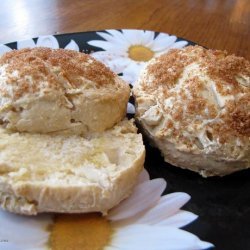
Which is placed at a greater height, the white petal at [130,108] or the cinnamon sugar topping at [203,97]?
the cinnamon sugar topping at [203,97]

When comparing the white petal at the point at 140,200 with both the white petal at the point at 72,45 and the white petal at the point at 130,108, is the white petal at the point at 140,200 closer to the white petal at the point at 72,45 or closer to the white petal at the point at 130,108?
the white petal at the point at 130,108

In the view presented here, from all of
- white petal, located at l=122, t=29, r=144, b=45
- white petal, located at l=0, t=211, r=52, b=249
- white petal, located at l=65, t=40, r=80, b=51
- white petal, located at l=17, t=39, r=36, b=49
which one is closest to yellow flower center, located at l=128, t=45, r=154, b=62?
white petal, located at l=122, t=29, r=144, b=45

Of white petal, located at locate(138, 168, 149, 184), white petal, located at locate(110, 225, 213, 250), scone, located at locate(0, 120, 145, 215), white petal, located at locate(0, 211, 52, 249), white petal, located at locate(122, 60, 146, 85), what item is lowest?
white petal, located at locate(0, 211, 52, 249)

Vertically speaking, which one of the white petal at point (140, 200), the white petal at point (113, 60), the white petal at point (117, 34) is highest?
the white petal at point (117, 34)

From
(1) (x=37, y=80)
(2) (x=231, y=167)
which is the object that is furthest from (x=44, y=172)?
(2) (x=231, y=167)

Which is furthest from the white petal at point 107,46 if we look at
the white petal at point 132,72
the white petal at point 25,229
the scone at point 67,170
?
the white petal at point 25,229

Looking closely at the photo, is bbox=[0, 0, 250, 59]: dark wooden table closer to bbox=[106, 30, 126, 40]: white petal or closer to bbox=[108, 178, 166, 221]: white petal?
bbox=[106, 30, 126, 40]: white petal

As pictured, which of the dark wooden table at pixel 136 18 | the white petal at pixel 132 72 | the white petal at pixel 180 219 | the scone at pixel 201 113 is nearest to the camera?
the white petal at pixel 180 219
